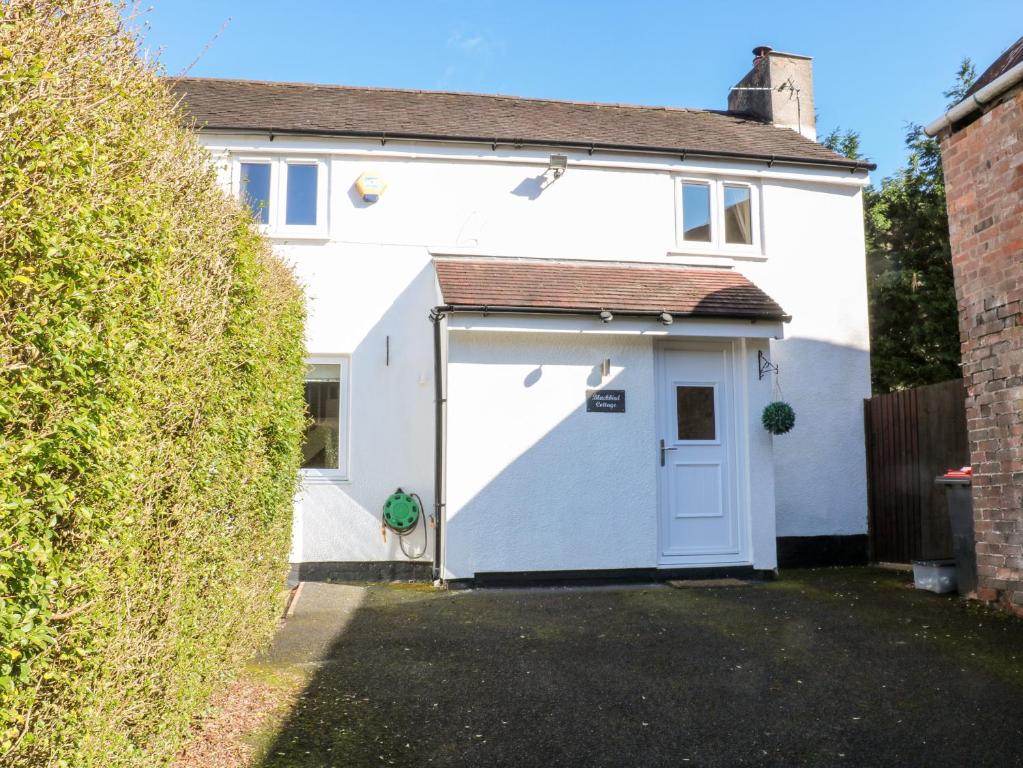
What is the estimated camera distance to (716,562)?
8867 mm

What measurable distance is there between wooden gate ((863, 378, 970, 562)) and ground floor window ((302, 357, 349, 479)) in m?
6.63

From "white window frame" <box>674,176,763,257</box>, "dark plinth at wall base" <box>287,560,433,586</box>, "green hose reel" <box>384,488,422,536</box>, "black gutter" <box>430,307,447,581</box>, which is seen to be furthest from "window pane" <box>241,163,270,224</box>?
"white window frame" <box>674,176,763,257</box>

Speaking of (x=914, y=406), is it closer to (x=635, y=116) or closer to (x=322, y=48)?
(x=635, y=116)

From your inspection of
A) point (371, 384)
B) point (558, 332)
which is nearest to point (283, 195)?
point (371, 384)

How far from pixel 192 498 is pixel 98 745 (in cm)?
106

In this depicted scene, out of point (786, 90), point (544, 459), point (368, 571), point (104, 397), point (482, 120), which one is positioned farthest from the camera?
point (786, 90)

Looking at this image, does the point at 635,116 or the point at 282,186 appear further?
the point at 635,116

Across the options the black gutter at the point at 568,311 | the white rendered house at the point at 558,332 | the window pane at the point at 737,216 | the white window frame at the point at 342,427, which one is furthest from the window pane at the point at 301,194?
the window pane at the point at 737,216

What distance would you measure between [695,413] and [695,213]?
3155 millimetres

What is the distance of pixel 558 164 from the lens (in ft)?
33.0

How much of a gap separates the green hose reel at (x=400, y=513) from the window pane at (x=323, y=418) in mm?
833

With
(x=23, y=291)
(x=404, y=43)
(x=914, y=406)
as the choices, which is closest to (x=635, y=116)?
(x=404, y=43)

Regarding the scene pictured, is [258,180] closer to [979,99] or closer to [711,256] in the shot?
[711,256]

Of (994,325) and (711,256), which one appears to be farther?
(711,256)
